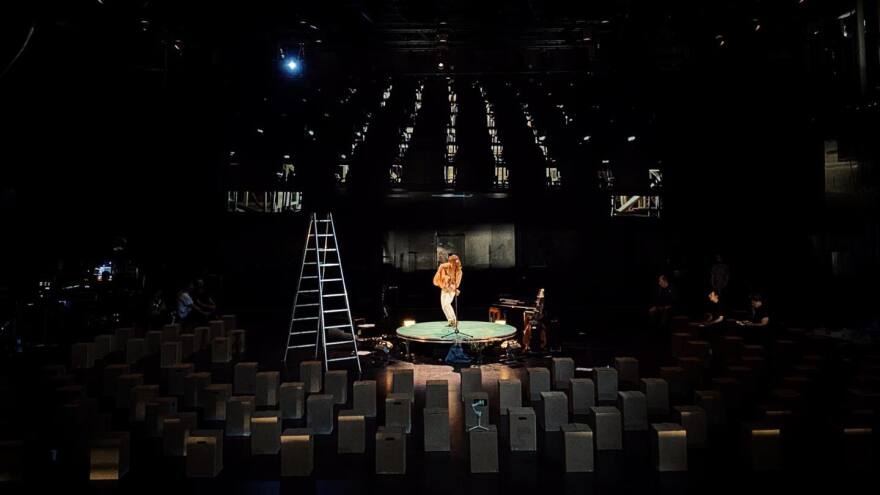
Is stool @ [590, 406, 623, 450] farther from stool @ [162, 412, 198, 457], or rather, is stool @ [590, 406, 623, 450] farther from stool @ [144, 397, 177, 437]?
stool @ [144, 397, 177, 437]

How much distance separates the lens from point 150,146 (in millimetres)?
11531

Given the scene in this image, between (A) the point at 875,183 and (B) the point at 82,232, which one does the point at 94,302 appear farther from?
(A) the point at 875,183

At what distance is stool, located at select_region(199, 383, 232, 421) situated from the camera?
594 centimetres

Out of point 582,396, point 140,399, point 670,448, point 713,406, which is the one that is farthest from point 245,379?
point 713,406

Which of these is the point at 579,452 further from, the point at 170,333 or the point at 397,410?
the point at 170,333

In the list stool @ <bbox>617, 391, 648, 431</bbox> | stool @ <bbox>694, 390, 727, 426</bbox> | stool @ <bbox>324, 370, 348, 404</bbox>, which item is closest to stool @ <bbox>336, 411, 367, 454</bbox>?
stool @ <bbox>324, 370, 348, 404</bbox>

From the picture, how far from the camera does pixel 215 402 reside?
5977 millimetres

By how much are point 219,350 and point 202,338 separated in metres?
1.03

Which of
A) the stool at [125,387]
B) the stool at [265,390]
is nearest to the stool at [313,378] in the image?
the stool at [265,390]

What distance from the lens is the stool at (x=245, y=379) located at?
696 cm

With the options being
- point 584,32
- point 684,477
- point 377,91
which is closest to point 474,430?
point 684,477

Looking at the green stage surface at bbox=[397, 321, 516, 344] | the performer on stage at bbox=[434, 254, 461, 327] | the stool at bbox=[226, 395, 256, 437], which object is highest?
the performer on stage at bbox=[434, 254, 461, 327]

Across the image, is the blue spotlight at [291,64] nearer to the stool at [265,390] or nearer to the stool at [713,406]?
the stool at [265,390]

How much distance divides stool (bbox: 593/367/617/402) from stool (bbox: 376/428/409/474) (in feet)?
9.01
